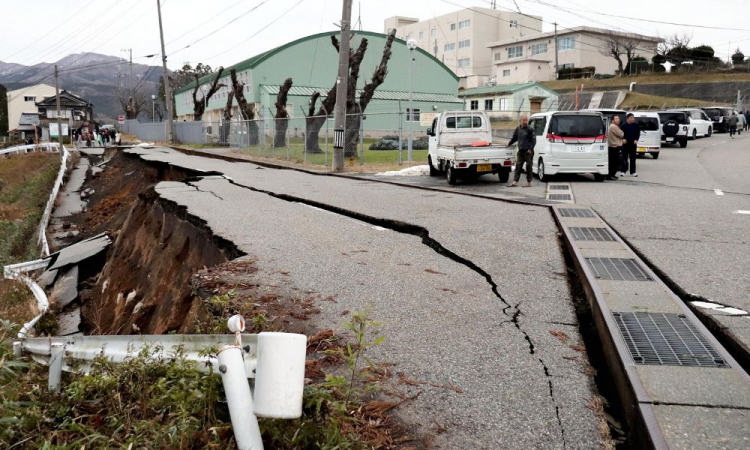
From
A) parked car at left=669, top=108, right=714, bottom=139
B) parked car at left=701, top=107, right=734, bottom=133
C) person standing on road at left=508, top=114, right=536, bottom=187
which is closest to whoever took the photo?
person standing on road at left=508, top=114, right=536, bottom=187

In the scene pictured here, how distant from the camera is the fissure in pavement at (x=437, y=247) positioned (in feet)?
12.8

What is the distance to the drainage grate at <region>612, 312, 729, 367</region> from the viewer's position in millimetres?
3975

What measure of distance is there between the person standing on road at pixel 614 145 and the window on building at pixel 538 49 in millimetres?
66085

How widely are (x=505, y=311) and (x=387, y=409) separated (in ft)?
6.84

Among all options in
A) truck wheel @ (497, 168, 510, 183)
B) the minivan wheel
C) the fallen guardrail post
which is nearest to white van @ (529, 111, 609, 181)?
the minivan wheel

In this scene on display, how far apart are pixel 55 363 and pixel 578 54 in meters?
81.1

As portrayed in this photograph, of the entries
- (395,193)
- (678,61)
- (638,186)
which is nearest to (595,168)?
(638,186)

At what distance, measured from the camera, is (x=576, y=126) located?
16.9 m

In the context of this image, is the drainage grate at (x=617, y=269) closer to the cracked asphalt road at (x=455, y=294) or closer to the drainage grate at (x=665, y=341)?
the cracked asphalt road at (x=455, y=294)

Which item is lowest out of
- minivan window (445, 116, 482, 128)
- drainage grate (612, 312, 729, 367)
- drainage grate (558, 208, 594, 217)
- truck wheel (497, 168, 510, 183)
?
drainage grate (612, 312, 729, 367)

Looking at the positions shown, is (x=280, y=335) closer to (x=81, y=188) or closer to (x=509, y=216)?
(x=509, y=216)

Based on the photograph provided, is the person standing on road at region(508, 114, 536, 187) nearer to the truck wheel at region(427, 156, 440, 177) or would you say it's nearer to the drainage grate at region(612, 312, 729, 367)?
the truck wheel at region(427, 156, 440, 177)

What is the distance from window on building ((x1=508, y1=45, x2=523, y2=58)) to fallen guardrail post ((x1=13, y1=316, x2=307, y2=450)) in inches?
3301

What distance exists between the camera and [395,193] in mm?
14664
